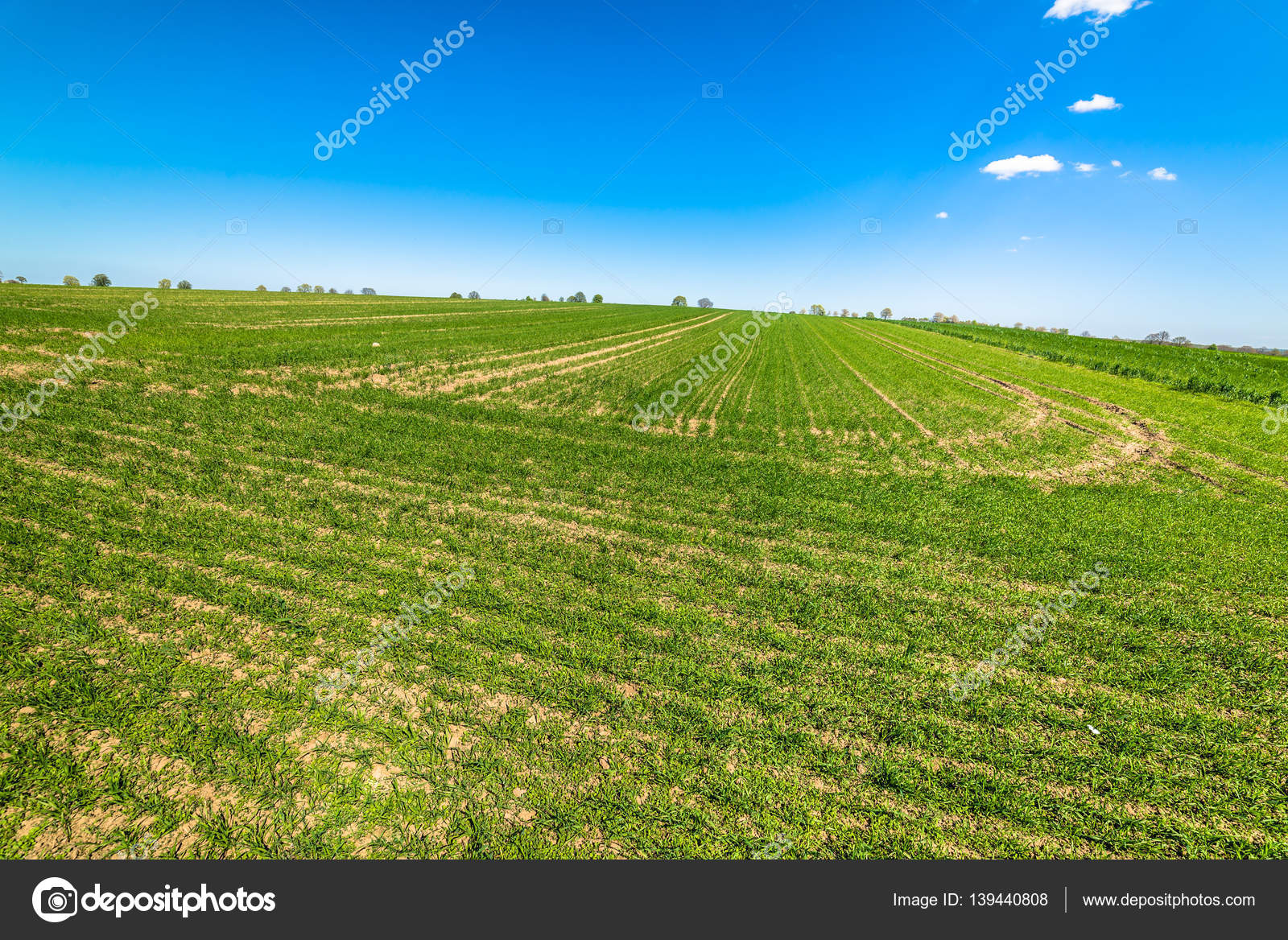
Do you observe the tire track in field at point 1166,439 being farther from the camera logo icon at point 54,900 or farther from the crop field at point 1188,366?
the camera logo icon at point 54,900

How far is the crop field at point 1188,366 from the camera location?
86.9 feet

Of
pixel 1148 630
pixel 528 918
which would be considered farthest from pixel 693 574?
pixel 1148 630

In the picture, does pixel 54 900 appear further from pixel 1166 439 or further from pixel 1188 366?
pixel 1188 366

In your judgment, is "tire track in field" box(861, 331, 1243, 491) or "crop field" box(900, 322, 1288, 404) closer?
"tire track in field" box(861, 331, 1243, 491)

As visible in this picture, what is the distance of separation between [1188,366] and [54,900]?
172ft

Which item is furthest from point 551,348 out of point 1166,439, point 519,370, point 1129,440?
point 1166,439

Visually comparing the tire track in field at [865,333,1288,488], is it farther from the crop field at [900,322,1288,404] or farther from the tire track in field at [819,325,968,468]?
the crop field at [900,322,1288,404]

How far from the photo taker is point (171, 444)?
9.63 meters

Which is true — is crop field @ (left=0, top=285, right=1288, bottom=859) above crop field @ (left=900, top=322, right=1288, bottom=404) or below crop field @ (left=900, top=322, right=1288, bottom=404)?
below

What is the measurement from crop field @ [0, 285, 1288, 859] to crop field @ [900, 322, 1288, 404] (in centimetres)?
2426

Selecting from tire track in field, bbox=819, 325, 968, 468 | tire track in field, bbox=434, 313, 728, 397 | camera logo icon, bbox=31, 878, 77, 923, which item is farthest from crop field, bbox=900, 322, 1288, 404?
camera logo icon, bbox=31, 878, 77, 923

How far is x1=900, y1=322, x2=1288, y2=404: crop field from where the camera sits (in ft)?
86.9

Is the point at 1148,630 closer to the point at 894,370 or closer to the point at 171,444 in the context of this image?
the point at 171,444

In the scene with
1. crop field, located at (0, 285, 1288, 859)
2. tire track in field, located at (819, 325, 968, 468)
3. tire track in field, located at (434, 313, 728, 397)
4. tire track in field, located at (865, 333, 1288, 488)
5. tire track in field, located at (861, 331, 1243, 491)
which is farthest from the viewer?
tire track in field, located at (434, 313, 728, 397)
